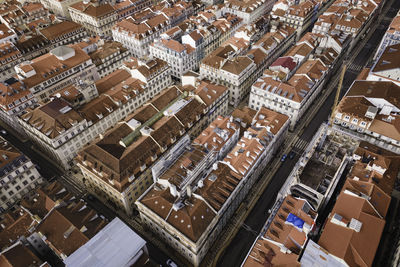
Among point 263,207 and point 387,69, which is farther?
point 387,69

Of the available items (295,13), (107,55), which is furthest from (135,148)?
(295,13)

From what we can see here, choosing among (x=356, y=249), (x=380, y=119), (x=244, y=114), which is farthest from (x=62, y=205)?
(x=380, y=119)

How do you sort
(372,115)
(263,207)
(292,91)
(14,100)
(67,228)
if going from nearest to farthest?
(67,228)
(263,207)
(372,115)
(292,91)
(14,100)

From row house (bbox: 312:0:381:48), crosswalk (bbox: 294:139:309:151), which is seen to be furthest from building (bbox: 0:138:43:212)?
row house (bbox: 312:0:381:48)

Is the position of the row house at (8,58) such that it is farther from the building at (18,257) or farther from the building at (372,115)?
the building at (372,115)

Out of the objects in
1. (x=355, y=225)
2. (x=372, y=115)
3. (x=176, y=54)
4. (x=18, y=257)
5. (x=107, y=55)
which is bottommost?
(x=18, y=257)

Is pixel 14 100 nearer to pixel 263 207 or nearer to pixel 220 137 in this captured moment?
pixel 220 137
